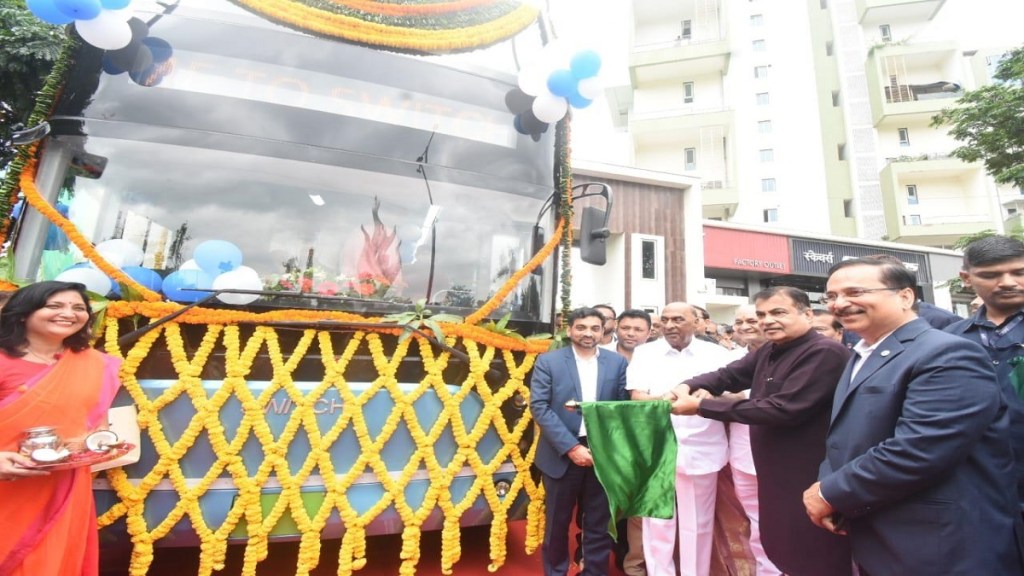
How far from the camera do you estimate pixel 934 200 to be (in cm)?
2277

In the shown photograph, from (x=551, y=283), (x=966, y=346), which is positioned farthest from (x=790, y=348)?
(x=551, y=283)

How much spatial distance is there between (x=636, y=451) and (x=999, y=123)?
13301mm

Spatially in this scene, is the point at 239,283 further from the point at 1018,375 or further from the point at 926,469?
the point at 1018,375

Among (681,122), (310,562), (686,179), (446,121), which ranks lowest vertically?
(310,562)

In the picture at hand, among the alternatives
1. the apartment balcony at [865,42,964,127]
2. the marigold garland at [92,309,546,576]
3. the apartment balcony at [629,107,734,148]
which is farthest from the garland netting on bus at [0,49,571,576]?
the apartment balcony at [865,42,964,127]

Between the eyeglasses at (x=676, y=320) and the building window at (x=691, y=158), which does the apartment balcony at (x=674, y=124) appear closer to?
the building window at (x=691, y=158)

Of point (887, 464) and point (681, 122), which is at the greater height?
point (681, 122)

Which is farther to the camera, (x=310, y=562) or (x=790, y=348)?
(x=790, y=348)

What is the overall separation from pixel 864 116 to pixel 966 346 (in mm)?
29247

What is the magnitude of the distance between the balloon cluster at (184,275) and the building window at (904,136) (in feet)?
99.3

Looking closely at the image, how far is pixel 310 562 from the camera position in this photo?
→ 7.68 feet

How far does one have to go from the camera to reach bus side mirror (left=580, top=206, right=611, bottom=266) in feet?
10.8

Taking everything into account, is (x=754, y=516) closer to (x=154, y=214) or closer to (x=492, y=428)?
(x=492, y=428)

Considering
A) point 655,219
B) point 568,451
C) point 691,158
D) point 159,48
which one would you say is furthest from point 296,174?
point 691,158
